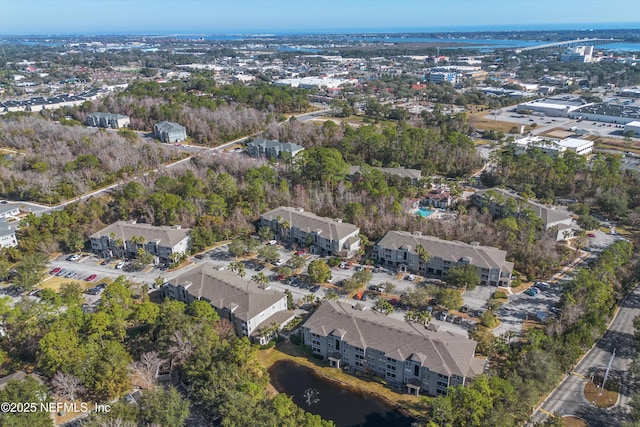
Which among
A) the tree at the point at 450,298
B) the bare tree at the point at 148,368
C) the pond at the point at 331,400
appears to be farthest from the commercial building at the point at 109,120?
the tree at the point at 450,298

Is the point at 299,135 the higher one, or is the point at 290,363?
the point at 299,135

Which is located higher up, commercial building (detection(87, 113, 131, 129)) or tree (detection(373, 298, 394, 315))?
commercial building (detection(87, 113, 131, 129))

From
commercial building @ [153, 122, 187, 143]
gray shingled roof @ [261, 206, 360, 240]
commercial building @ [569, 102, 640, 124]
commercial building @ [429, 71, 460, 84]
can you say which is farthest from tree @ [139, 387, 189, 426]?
commercial building @ [429, 71, 460, 84]

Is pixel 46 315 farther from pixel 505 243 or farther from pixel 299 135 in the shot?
pixel 299 135

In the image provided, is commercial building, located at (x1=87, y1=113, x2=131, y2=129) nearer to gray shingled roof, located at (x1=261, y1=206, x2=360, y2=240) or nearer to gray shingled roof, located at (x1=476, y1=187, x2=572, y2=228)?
gray shingled roof, located at (x1=261, y1=206, x2=360, y2=240)

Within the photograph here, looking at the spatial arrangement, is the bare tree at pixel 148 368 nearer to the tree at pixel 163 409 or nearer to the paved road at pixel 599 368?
the tree at pixel 163 409

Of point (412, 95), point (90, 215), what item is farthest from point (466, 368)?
point (412, 95)
